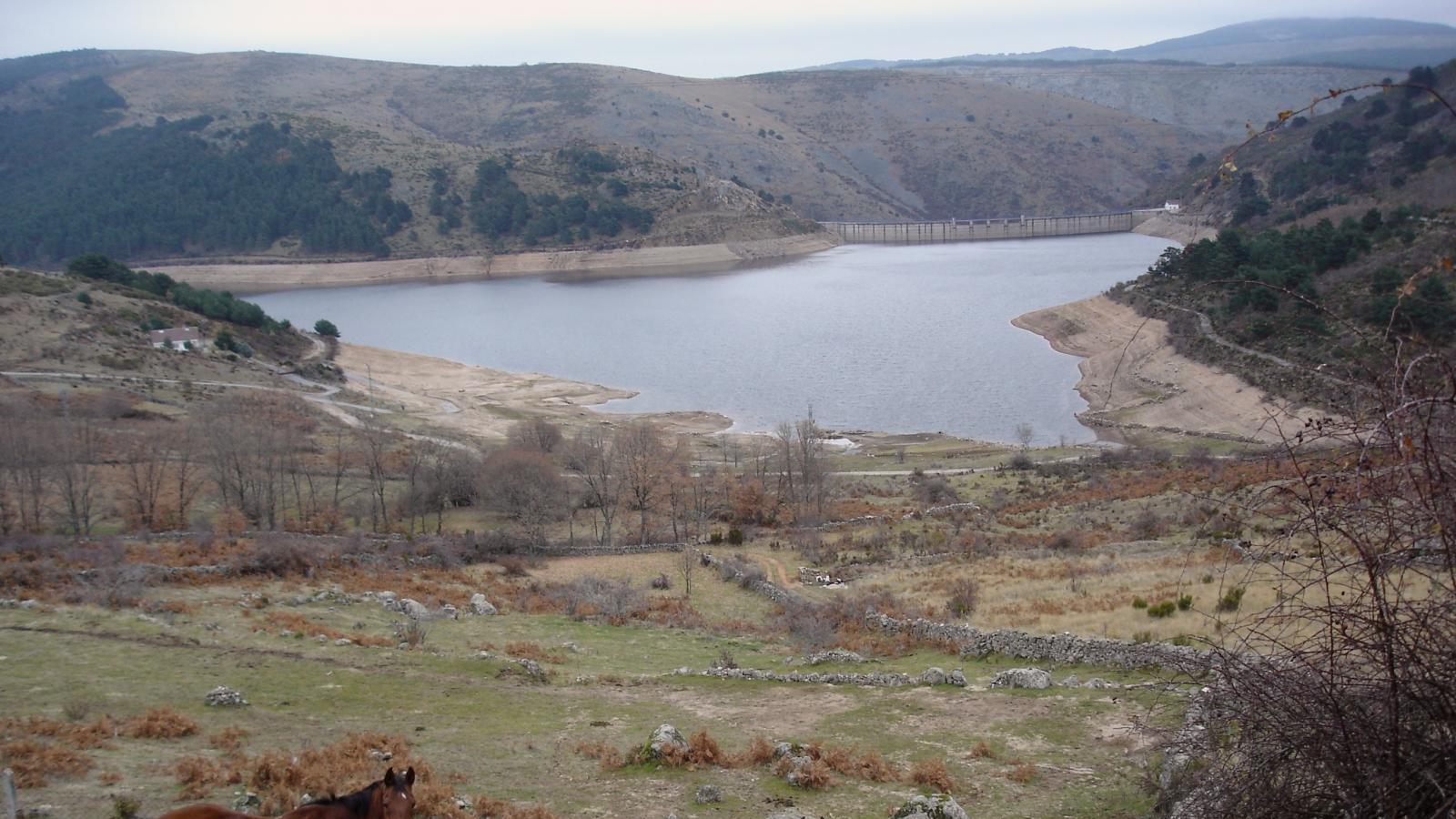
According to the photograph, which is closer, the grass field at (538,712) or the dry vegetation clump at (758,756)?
the grass field at (538,712)

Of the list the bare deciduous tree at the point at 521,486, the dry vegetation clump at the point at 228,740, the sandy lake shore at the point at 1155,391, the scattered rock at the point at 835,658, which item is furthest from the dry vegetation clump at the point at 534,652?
the sandy lake shore at the point at 1155,391

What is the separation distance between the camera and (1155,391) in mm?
54031

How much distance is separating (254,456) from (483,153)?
5274 inches

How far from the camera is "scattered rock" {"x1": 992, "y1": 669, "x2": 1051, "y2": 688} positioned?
39.5 feet

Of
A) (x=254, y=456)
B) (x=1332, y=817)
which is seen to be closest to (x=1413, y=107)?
(x=254, y=456)

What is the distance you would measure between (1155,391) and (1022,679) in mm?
46134

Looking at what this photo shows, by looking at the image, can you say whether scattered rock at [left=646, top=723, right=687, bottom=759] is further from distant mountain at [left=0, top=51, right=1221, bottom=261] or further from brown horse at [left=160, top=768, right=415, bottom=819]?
distant mountain at [left=0, top=51, right=1221, bottom=261]

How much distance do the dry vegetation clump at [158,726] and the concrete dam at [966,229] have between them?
5954 inches

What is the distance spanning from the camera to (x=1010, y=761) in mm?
9680

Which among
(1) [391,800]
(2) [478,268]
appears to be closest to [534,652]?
(1) [391,800]

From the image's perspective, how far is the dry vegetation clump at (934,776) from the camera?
9031mm

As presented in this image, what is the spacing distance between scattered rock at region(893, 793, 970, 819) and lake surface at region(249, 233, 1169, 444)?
42.7 meters

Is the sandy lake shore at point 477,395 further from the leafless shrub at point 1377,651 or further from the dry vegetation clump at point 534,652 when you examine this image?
the leafless shrub at point 1377,651

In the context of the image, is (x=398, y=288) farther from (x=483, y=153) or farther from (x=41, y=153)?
(x=41, y=153)
